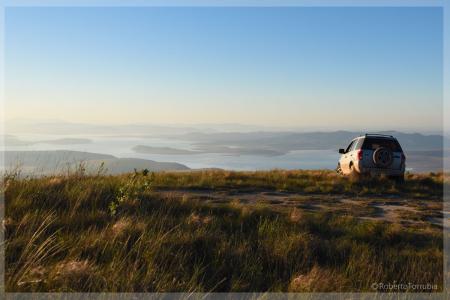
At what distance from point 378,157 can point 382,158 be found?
0.17 meters

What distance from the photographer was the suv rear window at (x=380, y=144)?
17.5 m

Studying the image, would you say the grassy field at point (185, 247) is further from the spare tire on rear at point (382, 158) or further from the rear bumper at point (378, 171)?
the rear bumper at point (378, 171)

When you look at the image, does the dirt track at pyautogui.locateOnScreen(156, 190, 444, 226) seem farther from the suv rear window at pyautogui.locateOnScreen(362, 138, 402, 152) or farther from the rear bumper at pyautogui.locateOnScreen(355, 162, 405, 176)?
the suv rear window at pyautogui.locateOnScreen(362, 138, 402, 152)

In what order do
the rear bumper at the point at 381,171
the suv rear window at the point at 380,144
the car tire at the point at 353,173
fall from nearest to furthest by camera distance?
1. the rear bumper at the point at 381,171
2. the suv rear window at the point at 380,144
3. the car tire at the point at 353,173

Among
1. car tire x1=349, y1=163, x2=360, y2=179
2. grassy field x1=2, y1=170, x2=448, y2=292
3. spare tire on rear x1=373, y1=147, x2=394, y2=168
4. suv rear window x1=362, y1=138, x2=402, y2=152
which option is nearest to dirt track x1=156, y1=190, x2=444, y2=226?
grassy field x1=2, y1=170, x2=448, y2=292

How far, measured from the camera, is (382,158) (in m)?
17.1

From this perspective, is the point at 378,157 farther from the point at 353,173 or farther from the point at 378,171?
the point at 353,173

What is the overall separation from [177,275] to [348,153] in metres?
15.2

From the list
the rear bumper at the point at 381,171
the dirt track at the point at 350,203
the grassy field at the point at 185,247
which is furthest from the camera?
the rear bumper at the point at 381,171

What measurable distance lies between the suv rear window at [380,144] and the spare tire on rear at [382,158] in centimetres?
42

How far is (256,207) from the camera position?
9.31 meters

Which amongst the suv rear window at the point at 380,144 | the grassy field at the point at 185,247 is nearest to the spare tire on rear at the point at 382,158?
the suv rear window at the point at 380,144

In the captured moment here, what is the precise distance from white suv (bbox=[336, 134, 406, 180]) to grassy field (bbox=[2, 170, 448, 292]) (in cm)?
A: 789

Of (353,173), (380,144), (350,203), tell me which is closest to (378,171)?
(353,173)
